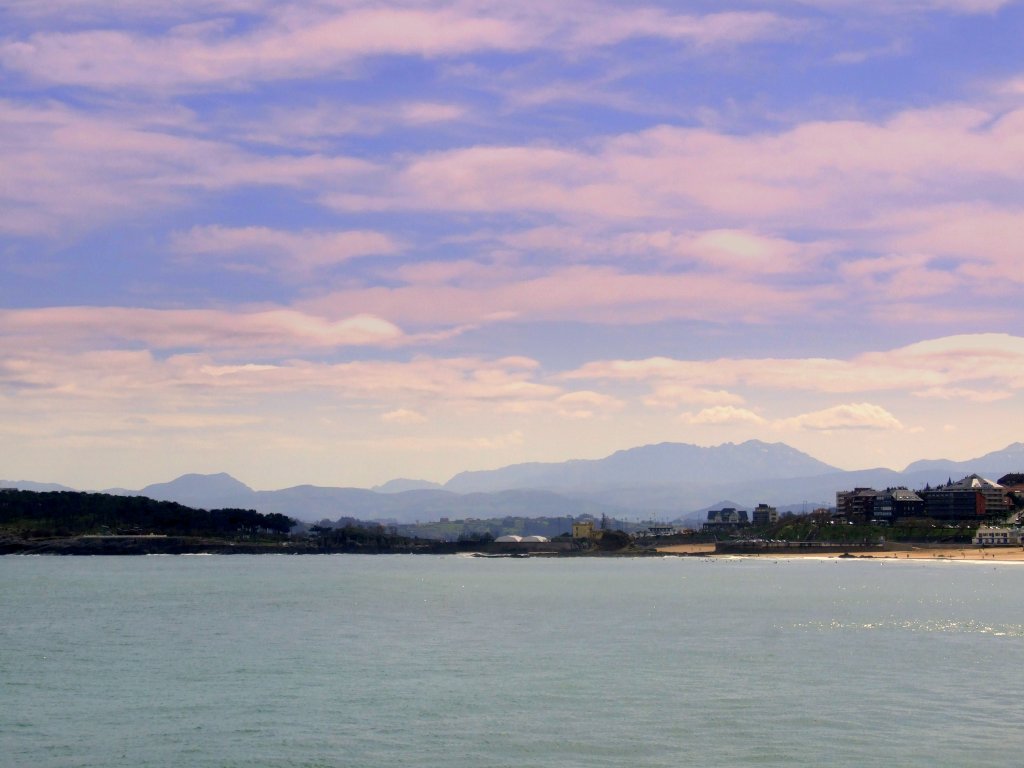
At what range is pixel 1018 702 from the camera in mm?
55812

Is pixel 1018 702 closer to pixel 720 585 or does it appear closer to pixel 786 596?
pixel 786 596

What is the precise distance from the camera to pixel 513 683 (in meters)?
63.0

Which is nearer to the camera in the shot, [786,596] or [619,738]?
[619,738]

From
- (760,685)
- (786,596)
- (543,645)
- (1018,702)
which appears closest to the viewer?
(1018,702)

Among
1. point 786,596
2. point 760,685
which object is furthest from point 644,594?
point 760,685

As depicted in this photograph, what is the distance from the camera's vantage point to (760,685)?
61.8 metres

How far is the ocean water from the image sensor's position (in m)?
47.6

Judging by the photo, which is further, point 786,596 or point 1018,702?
point 786,596

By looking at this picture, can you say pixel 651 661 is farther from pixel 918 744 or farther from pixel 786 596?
pixel 786 596

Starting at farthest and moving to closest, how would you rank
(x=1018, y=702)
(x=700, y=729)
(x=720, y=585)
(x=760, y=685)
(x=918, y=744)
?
(x=720, y=585) < (x=760, y=685) < (x=1018, y=702) < (x=700, y=729) < (x=918, y=744)

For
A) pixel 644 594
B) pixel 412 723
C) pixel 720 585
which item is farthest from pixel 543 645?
pixel 720 585

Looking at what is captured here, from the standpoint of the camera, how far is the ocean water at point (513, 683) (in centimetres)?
4756

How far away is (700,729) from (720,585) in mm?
105786

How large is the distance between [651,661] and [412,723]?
23.2 meters
